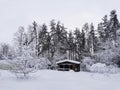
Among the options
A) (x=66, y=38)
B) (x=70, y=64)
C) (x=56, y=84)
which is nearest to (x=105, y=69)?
(x=70, y=64)

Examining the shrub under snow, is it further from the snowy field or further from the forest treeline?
the snowy field

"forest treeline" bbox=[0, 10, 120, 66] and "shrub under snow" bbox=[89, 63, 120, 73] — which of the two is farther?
"forest treeline" bbox=[0, 10, 120, 66]

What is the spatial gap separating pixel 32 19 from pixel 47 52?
10.1 m

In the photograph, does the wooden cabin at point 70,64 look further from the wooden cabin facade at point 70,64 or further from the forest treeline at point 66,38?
the forest treeline at point 66,38

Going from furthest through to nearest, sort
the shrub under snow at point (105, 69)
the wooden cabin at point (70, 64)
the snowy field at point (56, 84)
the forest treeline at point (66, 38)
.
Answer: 1. the forest treeline at point (66, 38)
2. the wooden cabin at point (70, 64)
3. the shrub under snow at point (105, 69)
4. the snowy field at point (56, 84)

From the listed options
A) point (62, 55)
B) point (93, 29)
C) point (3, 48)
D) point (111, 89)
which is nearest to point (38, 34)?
point (62, 55)

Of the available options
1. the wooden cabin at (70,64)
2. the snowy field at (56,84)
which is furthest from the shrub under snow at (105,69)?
the snowy field at (56,84)

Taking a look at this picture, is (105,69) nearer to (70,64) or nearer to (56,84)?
(70,64)

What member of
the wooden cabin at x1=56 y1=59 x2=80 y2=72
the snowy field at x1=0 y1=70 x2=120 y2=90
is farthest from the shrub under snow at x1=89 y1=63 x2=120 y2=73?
the snowy field at x1=0 y1=70 x2=120 y2=90

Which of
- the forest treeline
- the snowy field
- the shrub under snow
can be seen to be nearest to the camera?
the snowy field

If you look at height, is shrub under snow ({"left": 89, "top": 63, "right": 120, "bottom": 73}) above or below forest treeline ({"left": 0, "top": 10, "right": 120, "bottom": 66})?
below

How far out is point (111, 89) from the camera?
527 inches

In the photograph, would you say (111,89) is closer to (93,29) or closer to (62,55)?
(62,55)

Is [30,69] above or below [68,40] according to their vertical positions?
below
